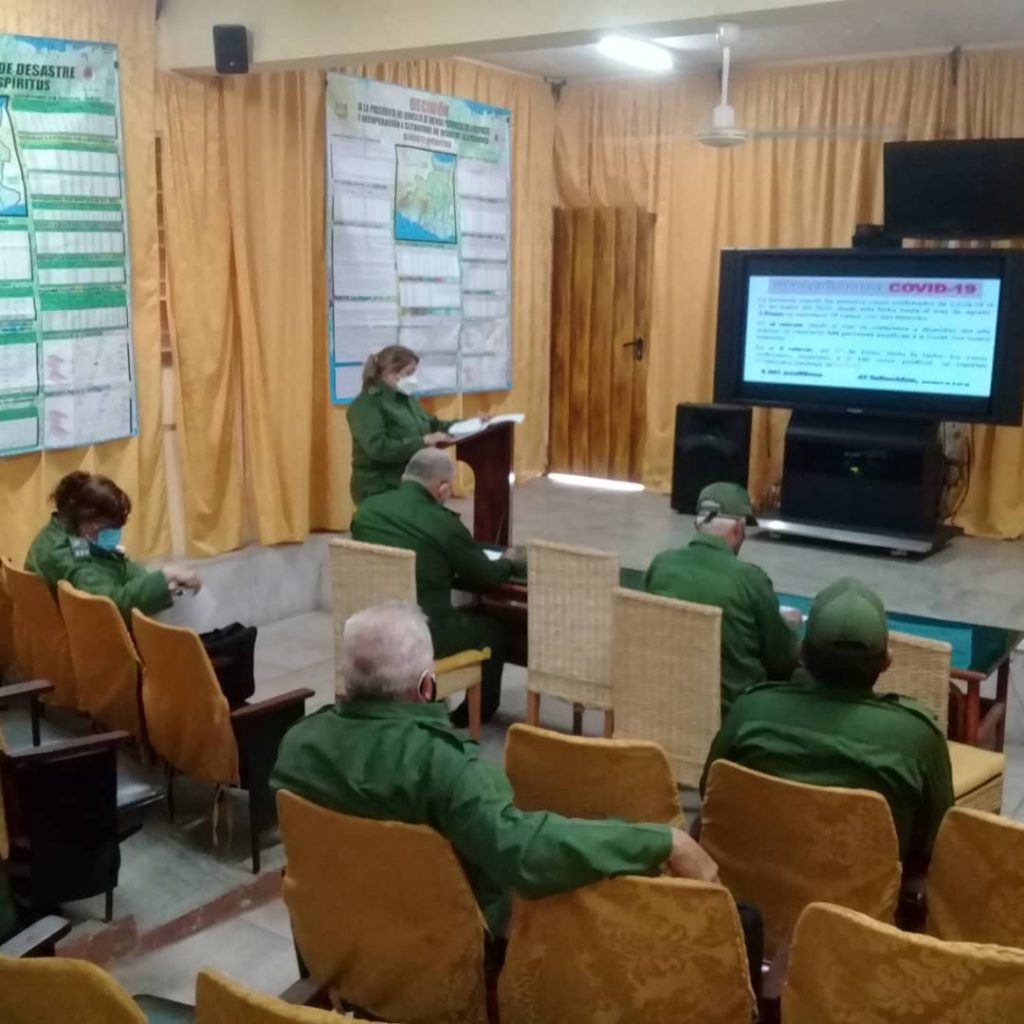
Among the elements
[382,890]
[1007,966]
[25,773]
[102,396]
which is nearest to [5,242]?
[102,396]

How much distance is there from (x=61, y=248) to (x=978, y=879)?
4394 millimetres

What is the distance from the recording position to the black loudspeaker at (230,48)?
16.4 feet

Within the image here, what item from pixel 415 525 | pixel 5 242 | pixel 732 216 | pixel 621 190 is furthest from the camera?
pixel 621 190

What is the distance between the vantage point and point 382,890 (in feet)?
6.48

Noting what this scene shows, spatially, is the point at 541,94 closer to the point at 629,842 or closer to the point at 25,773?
the point at 25,773

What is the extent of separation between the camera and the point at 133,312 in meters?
5.32

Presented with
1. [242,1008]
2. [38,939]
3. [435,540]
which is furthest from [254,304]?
[242,1008]

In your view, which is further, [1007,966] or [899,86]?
[899,86]

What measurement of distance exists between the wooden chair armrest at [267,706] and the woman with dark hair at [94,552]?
0.52 m

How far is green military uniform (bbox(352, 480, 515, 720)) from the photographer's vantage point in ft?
13.3

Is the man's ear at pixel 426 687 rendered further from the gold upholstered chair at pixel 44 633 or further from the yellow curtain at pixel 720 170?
the yellow curtain at pixel 720 170

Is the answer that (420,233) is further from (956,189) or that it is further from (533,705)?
(533,705)

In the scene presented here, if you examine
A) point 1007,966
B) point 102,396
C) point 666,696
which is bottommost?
point 666,696

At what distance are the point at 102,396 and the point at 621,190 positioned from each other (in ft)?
14.2
